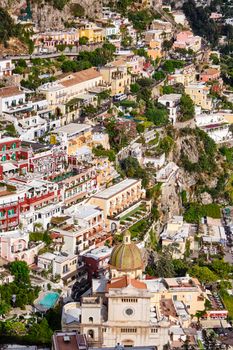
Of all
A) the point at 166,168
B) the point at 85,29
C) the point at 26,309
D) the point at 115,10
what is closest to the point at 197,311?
the point at 26,309

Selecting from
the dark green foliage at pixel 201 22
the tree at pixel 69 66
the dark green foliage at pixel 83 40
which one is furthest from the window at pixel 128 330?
the dark green foliage at pixel 201 22

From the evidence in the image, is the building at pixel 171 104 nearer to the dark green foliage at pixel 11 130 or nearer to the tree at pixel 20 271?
the dark green foliage at pixel 11 130

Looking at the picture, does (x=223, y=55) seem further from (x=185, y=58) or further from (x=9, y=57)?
(x=9, y=57)

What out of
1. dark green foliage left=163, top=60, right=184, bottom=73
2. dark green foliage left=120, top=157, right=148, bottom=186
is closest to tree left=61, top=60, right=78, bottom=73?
dark green foliage left=163, top=60, right=184, bottom=73

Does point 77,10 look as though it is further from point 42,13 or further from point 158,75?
point 158,75

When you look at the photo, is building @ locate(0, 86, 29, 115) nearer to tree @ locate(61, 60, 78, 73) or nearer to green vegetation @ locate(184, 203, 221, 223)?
tree @ locate(61, 60, 78, 73)
